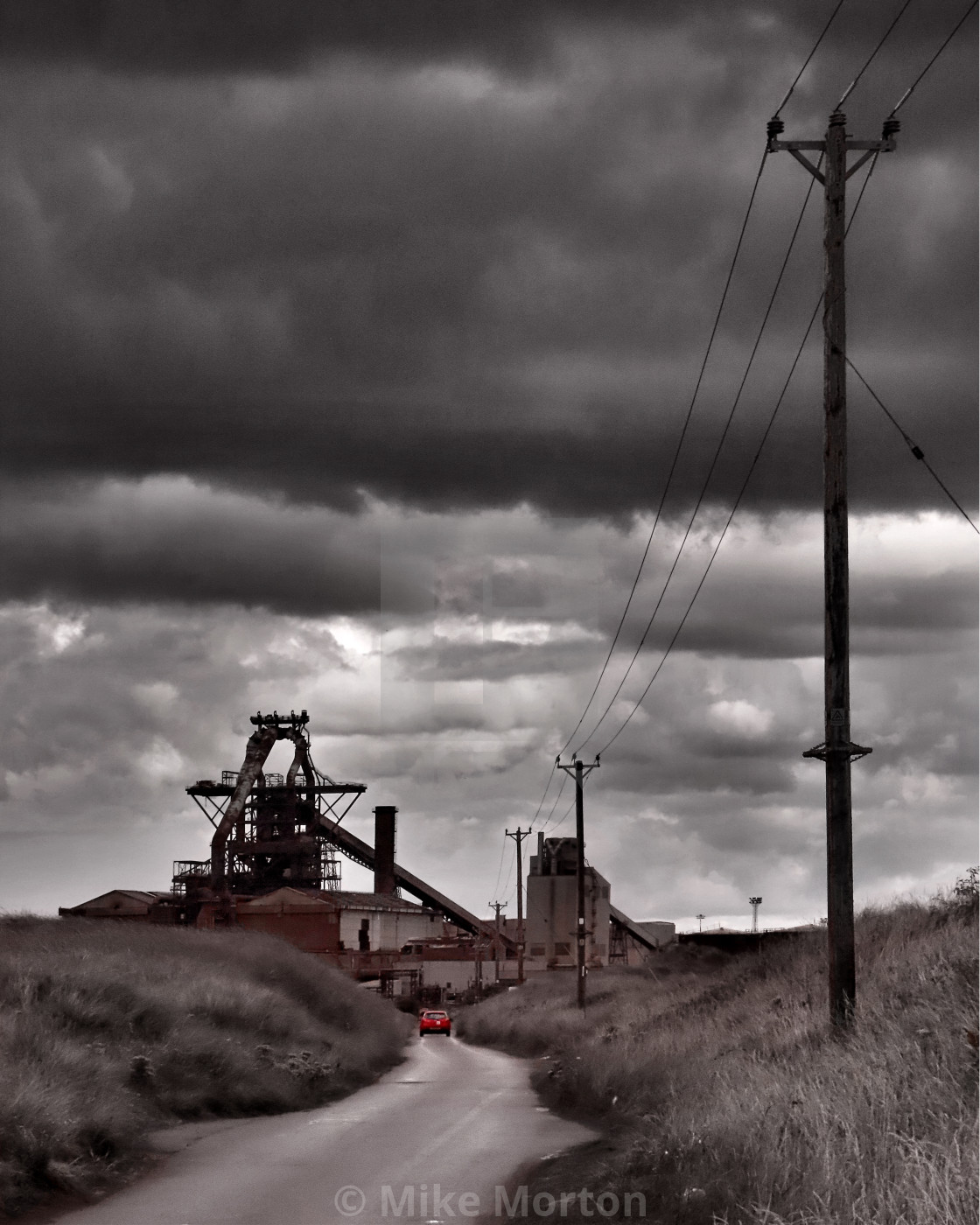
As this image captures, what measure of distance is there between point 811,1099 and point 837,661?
5.26 m

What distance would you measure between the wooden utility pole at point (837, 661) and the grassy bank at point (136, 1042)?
8.36 m

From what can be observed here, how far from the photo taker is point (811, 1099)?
486 inches

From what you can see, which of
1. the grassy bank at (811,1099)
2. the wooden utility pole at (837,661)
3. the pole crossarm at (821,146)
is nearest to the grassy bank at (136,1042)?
the grassy bank at (811,1099)

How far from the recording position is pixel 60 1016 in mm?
23188

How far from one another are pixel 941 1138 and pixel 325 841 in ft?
287

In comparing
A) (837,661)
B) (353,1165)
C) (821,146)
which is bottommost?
(353,1165)

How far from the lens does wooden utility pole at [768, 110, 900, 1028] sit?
52.0ft

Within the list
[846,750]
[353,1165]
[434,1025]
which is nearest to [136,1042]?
[353,1165]

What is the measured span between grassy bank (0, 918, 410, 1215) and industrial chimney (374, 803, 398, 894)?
5377cm

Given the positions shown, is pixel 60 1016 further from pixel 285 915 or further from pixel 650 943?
pixel 650 943

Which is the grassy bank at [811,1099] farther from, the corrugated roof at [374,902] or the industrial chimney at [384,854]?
the industrial chimney at [384,854]

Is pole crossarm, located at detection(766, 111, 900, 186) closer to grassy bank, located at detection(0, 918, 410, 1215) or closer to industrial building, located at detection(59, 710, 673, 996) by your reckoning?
grassy bank, located at detection(0, 918, 410, 1215)

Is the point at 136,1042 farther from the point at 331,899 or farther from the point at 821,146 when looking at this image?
the point at 331,899

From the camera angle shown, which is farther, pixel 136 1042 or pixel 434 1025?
pixel 434 1025
